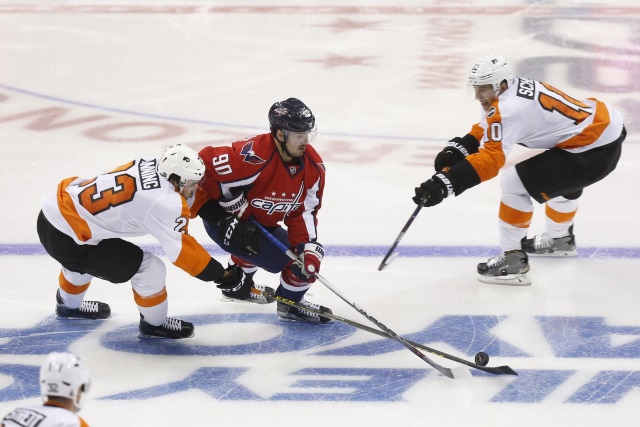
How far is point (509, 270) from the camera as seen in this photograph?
4.62 meters

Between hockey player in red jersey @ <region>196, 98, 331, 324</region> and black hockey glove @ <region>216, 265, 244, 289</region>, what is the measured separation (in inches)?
1.4

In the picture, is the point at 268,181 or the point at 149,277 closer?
the point at 149,277

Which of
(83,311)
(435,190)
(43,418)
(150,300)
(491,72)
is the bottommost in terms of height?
(83,311)

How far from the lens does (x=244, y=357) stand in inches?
155

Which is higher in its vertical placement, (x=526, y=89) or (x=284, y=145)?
(x=526, y=89)

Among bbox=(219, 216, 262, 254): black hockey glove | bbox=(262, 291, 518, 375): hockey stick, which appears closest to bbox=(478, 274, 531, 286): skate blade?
bbox=(262, 291, 518, 375): hockey stick

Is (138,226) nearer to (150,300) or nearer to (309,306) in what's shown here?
(150,300)

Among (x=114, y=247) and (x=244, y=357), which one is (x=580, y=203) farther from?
(x=114, y=247)

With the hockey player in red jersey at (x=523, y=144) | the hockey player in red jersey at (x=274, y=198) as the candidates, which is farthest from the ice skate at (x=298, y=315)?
the hockey player in red jersey at (x=523, y=144)

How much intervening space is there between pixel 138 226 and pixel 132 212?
0.34 ft

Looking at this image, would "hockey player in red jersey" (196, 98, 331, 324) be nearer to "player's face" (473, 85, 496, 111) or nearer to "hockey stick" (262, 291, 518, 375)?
"hockey stick" (262, 291, 518, 375)

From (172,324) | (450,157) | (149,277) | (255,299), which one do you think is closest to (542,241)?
(450,157)

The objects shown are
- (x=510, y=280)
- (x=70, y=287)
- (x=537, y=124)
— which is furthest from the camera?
(x=510, y=280)

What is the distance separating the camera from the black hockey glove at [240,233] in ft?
13.2
